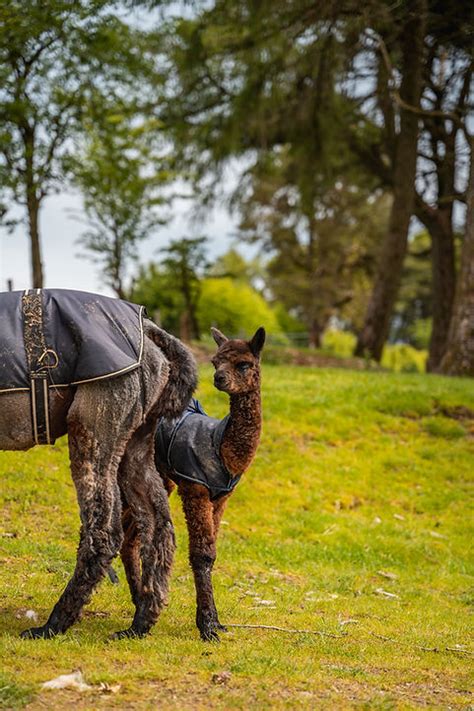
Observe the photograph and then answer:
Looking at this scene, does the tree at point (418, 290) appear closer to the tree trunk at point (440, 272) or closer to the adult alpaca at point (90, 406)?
the tree trunk at point (440, 272)

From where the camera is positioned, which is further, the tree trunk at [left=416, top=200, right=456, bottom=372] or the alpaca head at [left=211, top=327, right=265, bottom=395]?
the tree trunk at [left=416, top=200, right=456, bottom=372]

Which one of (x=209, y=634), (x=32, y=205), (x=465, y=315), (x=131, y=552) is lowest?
(x=209, y=634)

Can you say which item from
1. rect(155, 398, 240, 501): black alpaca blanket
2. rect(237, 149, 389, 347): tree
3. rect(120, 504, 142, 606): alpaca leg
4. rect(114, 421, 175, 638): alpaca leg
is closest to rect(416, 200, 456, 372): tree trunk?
rect(237, 149, 389, 347): tree

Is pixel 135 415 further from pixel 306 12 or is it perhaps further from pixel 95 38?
pixel 306 12

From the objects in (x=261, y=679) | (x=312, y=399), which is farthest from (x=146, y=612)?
(x=312, y=399)

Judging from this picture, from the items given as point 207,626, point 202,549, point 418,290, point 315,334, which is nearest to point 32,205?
point 202,549

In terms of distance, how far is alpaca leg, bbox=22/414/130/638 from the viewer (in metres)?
5.12

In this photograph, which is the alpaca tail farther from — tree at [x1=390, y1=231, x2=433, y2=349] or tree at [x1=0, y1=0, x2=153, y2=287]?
tree at [x1=390, y1=231, x2=433, y2=349]

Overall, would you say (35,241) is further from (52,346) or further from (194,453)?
(52,346)

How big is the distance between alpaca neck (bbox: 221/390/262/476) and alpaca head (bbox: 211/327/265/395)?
0.08 metres

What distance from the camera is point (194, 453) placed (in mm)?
5723

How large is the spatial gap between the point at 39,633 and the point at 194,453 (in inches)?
60.7

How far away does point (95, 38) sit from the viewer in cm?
1570

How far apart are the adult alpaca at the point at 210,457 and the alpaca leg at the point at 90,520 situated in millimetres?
579
